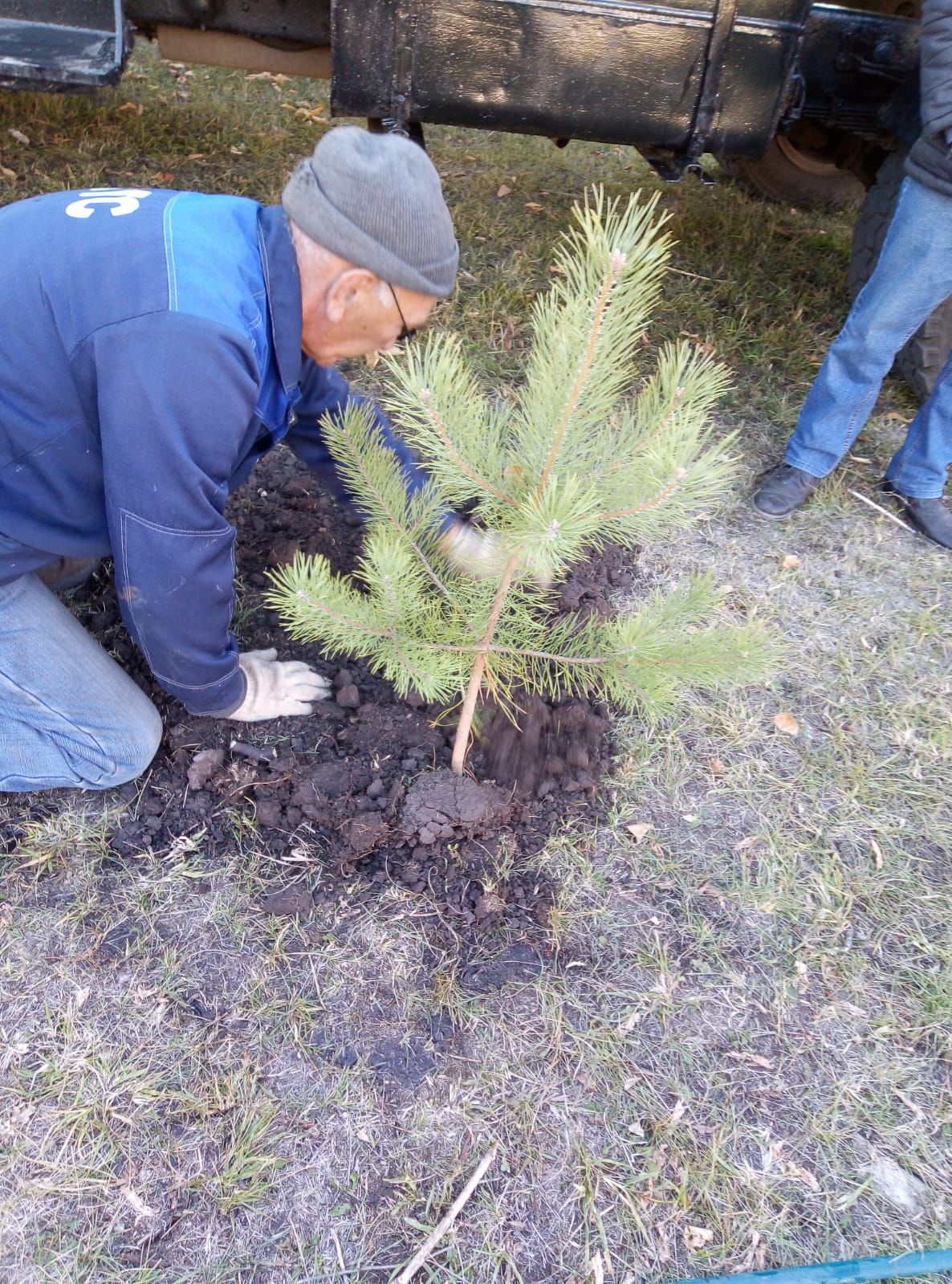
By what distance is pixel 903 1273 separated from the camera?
1586 millimetres

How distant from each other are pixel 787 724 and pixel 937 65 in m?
1.89

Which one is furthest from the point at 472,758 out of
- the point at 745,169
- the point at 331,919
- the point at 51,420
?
the point at 745,169

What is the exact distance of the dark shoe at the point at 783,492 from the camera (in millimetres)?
3109

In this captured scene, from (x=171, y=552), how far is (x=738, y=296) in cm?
328

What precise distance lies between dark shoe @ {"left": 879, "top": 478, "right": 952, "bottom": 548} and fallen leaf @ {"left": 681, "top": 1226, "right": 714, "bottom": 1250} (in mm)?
2417

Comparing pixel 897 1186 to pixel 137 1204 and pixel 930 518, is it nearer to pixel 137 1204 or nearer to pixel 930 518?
pixel 137 1204

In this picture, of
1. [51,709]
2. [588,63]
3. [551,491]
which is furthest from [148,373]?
[588,63]

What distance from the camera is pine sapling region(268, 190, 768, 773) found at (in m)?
1.28

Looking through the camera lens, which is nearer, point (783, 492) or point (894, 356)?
point (894, 356)

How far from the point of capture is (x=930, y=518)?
3.12 meters

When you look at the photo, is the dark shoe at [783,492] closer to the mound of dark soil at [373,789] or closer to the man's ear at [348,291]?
the mound of dark soil at [373,789]

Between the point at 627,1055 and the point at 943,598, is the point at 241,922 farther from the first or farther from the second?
the point at 943,598

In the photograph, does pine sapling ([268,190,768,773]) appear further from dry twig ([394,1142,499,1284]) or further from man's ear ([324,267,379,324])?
dry twig ([394,1142,499,1284])

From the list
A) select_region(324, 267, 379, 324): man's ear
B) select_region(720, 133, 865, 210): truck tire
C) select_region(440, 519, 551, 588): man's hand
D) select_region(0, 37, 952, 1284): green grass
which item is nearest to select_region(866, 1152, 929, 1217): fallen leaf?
select_region(0, 37, 952, 1284): green grass
